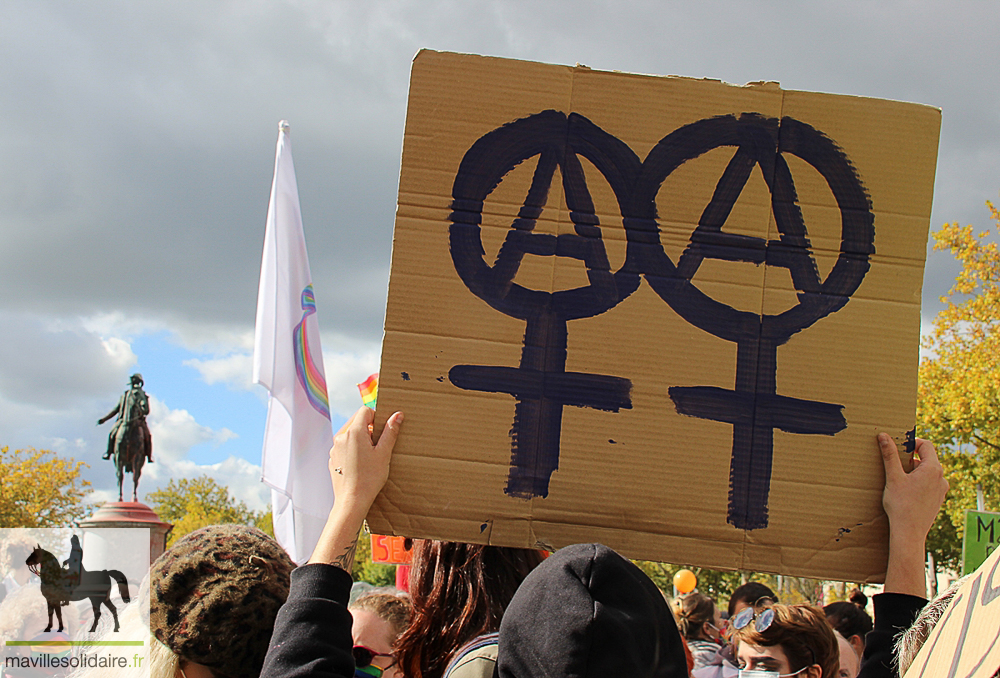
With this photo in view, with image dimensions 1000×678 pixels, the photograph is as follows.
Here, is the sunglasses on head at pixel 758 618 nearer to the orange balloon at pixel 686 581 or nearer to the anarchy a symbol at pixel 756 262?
the anarchy a symbol at pixel 756 262

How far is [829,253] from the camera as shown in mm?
2246

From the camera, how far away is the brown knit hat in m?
1.99

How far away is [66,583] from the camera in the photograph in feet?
7.49

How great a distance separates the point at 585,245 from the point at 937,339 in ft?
57.3

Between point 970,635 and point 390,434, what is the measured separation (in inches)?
55.1

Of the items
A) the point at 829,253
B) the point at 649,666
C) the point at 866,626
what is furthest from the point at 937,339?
the point at 649,666

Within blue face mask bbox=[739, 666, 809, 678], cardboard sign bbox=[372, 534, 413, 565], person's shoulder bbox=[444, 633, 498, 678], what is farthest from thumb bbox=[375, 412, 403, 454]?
cardboard sign bbox=[372, 534, 413, 565]

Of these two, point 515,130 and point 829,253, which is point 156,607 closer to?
point 515,130

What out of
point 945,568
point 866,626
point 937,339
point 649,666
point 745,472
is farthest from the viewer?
point 945,568

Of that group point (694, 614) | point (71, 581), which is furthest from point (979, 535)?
point (71, 581)

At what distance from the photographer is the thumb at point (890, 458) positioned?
83.4 inches

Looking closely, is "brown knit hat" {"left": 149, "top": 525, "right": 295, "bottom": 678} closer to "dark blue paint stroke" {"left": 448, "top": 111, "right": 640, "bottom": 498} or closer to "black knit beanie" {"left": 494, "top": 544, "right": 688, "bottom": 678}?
"dark blue paint stroke" {"left": 448, "top": 111, "right": 640, "bottom": 498}

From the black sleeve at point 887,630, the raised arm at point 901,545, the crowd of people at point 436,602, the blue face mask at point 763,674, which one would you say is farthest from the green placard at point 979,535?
the black sleeve at point 887,630

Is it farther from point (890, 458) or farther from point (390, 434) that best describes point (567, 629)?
point (890, 458)
